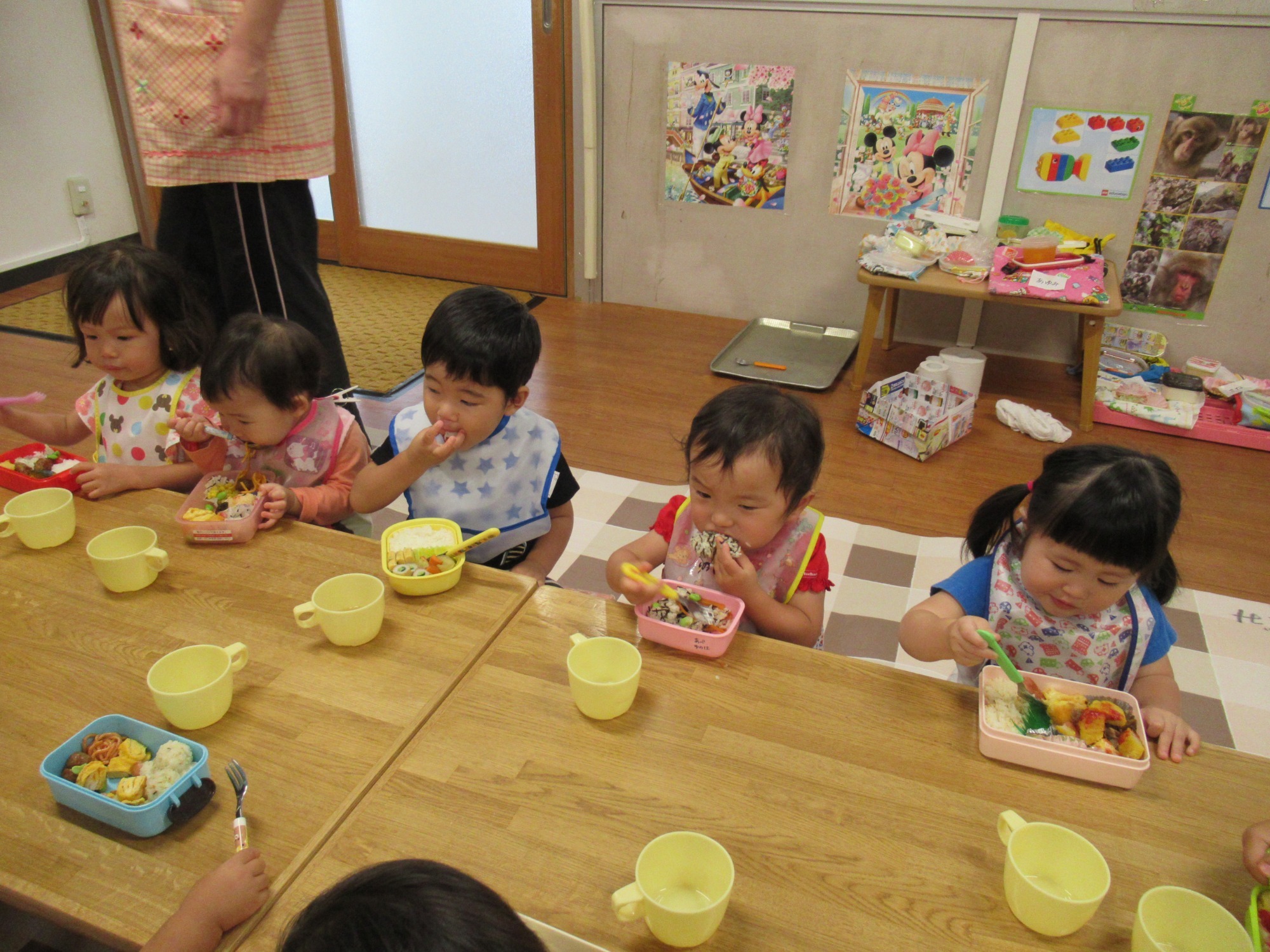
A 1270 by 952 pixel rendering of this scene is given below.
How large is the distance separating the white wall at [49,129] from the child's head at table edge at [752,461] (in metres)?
4.35

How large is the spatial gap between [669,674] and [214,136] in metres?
1.56

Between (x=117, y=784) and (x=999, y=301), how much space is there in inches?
126

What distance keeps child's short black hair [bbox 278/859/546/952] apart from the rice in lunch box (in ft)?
1.92

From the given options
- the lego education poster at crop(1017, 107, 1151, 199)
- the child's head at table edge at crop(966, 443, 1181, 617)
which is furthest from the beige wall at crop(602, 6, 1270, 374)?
the child's head at table edge at crop(966, 443, 1181, 617)

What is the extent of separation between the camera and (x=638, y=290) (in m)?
4.28

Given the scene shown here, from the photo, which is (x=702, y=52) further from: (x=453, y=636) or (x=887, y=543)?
(x=453, y=636)

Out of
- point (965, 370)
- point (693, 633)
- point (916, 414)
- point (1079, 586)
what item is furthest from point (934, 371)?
point (693, 633)

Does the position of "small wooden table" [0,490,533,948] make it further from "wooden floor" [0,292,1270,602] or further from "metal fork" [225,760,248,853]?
"wooden floor" [0,292,1270,602]

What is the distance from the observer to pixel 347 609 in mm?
1104

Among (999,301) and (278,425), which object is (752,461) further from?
(999,301)

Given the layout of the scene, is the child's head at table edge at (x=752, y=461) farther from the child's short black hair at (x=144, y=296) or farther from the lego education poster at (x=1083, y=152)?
the lego education poster at (x=1083, y=152)

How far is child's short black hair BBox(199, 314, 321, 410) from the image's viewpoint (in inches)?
55.7

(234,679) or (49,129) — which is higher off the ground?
(49,129)

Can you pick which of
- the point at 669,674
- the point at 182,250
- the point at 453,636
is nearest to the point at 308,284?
the point at 182,250
